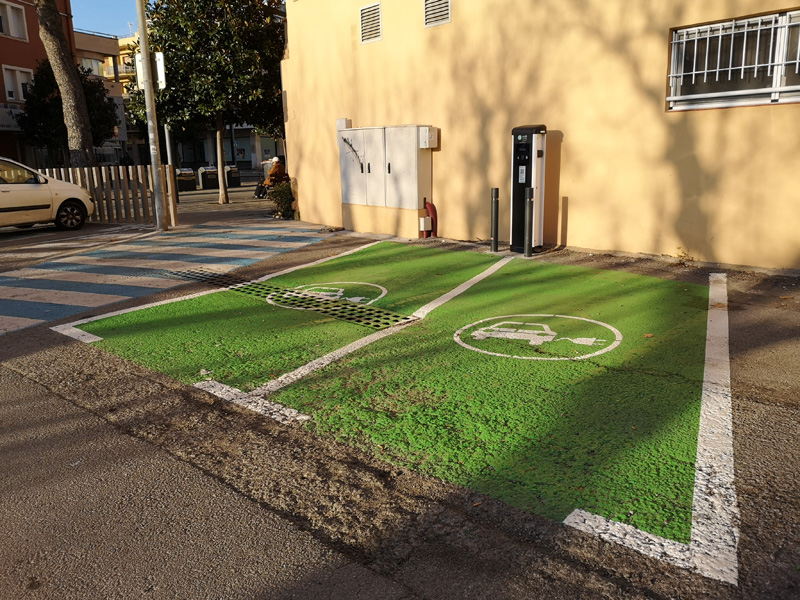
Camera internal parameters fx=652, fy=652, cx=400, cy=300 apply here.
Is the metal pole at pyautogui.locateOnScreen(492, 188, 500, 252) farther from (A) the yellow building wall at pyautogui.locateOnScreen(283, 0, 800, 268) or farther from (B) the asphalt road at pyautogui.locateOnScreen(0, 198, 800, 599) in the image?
(B) the asphalt road at pyautogui.locateOnScreen(0, 198, 800, 599)

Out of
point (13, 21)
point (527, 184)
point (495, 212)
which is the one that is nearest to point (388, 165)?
point (495, 212)

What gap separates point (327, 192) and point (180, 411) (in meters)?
10.6

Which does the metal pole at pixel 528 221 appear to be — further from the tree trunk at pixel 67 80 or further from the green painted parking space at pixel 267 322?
the tree trunk at pixel 67 80

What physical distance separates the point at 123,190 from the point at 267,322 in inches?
407

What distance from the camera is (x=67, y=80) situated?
53.9 ft

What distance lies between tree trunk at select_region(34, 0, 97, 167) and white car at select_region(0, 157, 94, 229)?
8.61ft

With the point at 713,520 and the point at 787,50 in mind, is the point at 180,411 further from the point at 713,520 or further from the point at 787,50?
the point at 787,50

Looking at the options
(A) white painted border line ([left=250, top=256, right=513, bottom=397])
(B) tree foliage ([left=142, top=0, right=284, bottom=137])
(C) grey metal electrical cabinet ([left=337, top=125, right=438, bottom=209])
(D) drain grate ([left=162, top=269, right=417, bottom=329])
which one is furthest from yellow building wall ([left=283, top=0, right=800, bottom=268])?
(B) tree foliage ([left=142, top=0, right=284, bottom=137])

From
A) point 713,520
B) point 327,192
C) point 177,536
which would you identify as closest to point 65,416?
point 177,536

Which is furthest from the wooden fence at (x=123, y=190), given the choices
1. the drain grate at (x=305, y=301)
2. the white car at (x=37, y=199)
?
the drain grate at (x=305, y=301)

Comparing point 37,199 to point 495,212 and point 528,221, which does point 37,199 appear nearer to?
point 495,212

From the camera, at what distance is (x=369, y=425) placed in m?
3.96

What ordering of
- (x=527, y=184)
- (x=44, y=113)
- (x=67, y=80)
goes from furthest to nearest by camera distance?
(x=44, y=113) < (x=67, y=80) < (x=527, y=184)

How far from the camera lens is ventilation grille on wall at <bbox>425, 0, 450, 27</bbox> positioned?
11039 millimetres
